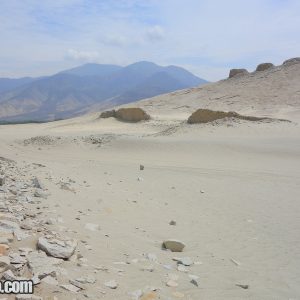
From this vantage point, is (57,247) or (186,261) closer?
(57,247)

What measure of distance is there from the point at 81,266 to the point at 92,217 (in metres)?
2.09

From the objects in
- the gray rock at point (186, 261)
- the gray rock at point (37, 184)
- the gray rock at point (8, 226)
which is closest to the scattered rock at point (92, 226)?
the gray rock at point (8, 226)

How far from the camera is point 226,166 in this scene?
44.7ft

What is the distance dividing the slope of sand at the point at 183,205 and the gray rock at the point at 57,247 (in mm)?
131

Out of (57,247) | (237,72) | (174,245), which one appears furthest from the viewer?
(237,72)

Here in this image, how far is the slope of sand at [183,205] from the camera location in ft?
15.5

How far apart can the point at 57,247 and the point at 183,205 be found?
4319 millimetres

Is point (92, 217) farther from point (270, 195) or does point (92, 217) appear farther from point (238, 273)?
point (270, 195)

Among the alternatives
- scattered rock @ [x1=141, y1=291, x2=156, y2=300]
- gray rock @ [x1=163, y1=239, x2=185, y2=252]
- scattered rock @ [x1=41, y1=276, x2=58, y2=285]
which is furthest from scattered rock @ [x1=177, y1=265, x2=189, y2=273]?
scattered rock @ [x1=41, y1=276, x2=58, y2=285]

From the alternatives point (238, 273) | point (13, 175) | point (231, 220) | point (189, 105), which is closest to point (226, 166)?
point (231, 220)

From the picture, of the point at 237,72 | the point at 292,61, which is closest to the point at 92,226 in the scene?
the point at 292,61

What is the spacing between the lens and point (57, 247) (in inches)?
183

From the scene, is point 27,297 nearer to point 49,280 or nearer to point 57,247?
point 49,280

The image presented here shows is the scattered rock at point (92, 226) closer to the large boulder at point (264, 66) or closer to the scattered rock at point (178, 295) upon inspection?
the scattered rock at point (178, 295)
